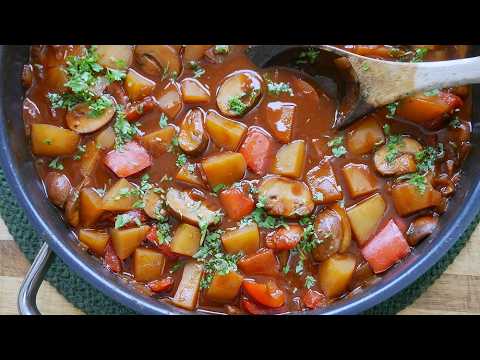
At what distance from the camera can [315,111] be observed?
3.63m

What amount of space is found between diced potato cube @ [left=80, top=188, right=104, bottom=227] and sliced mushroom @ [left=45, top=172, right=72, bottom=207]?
0.09 metres

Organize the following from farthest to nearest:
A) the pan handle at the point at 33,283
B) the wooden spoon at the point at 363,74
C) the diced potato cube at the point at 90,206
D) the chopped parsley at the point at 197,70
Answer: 1. the chopped parsley at the point at 197,70
2. the diced potato cube at the point at 90,206
3. the wooden spoon at the point at 363,74
4. the pan handle at the point at 33,283

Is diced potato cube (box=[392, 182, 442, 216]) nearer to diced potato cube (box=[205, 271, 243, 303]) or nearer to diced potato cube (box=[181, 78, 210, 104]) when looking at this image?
diced potato cube (box=[205, 271, 243, 303])

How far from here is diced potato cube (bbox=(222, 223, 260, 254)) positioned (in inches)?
139

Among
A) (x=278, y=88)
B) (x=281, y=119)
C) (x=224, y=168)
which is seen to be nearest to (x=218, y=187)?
(x=224, y=168)

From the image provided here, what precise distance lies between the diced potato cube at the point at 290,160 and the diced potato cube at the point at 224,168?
155mm

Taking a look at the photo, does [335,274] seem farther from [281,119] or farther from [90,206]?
[90,206]

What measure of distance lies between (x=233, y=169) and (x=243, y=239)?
0.32 m

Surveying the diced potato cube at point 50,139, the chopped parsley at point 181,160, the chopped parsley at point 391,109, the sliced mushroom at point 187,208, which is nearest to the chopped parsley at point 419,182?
the chopped parsley at point 391,109

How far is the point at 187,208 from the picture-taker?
354cm

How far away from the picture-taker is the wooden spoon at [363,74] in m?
3.32

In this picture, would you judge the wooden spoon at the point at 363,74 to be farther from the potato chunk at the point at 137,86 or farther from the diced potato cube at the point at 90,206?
the diced potato cube at the point at 90,206
